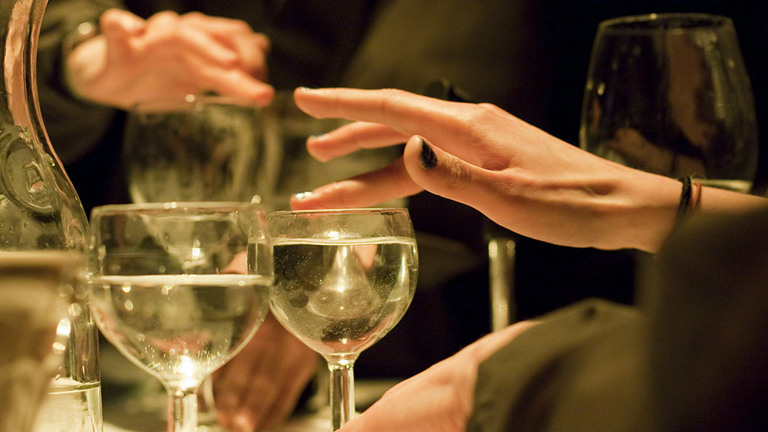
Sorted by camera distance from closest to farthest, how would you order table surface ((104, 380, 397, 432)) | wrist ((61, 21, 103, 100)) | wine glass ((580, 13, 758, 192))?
wine glass ((580, 13, 758, 192)) < table surface ((104, 380, 397, 432)) < wrist ((61, 21, 103, 100))

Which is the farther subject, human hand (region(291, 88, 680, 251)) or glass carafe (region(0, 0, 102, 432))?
human hand (region(291, 88, 680, 251))

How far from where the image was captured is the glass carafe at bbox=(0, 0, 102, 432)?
0.47 metres

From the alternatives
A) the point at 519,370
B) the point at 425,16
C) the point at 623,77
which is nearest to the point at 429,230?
the point at 425,16

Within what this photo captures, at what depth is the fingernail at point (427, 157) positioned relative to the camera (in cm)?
53

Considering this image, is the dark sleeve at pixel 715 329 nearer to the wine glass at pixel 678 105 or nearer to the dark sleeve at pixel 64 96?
the wine glass at pixel 678 105

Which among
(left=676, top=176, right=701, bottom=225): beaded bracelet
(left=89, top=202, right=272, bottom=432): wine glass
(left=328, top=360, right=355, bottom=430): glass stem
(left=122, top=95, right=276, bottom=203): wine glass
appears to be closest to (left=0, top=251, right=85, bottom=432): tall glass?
(left=89, top=202, right=272, bottom=432): wine glass

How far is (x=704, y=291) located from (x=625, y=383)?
0.05m

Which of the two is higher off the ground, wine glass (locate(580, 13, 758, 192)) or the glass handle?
wine glass (locate(580, 13, 758, 192))

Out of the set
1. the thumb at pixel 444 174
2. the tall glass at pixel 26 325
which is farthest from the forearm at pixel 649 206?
the tall glass at pixel 26 325

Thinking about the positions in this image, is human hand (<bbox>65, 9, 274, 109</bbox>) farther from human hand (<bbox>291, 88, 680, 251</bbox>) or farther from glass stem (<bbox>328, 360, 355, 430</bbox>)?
glass stem (<bbox>328, 360, 355, 430</bbox>)

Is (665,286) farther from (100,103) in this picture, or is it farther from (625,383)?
(100,103)

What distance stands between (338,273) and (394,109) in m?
0.17

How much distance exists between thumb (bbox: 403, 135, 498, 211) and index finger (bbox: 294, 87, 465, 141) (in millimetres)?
67

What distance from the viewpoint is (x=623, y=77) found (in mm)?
737
